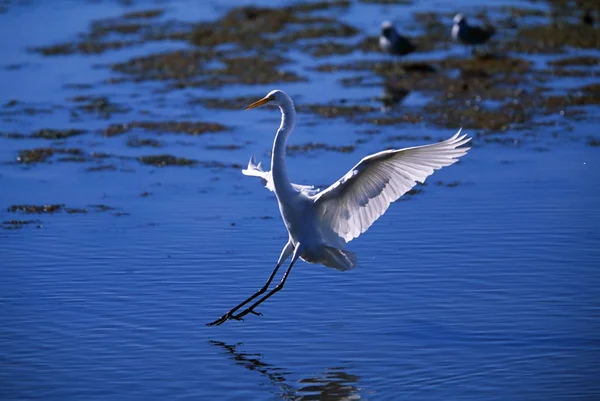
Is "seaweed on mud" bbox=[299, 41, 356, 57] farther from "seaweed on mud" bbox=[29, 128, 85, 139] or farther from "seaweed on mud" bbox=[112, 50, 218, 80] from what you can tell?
"seaweed on mud" bbox=[29, 128, 85, 139]

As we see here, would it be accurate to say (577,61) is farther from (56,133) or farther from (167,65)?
(56,133)

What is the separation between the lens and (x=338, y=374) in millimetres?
7141

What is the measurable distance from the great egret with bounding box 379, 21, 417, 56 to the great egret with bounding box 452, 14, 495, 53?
38.8 inches

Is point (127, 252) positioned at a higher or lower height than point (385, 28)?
lower

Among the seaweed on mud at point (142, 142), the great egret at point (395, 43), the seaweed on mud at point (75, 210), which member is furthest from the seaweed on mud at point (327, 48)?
the seaweed on mud at point (75, 210)

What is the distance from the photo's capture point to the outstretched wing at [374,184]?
7613 mm

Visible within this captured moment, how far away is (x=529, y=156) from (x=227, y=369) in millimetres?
6854

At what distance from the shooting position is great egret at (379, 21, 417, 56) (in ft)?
62.1

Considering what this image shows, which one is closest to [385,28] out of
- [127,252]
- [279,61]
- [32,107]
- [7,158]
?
[279,61]

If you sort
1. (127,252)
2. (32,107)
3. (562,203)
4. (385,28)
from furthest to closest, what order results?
1. (385,28)
2. (32,107)
3. (562,203)
4. (127,252)

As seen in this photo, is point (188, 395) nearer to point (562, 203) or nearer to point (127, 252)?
point (127, 252)

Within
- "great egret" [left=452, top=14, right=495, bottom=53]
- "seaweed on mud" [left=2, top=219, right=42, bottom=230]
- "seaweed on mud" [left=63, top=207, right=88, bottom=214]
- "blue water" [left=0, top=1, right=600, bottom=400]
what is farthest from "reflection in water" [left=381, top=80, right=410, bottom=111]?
"seaweed on mud" [left=2, top=219, right=42, bottom=230]

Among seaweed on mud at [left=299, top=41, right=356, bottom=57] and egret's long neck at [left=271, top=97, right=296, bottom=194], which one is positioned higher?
egret's long neck at [left=271, top=97, right=296, bottom=194]

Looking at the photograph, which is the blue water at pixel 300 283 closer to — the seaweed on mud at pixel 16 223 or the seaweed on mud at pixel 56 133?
the seaweed on mud at pixel 16 223
